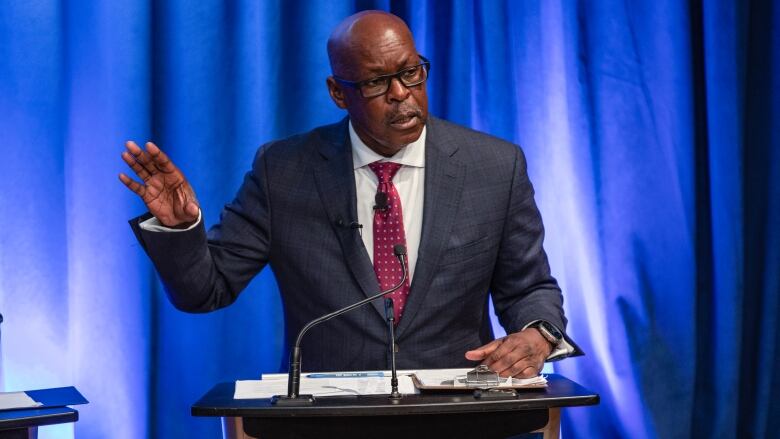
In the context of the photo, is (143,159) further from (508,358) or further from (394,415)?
(508,358)

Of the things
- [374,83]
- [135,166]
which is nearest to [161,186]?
[135,166]

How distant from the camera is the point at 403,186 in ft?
9.73

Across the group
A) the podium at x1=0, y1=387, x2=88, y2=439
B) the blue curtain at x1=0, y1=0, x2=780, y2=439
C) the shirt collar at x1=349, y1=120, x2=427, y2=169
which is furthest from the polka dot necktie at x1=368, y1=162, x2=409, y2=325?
the blue curtain at x1=0, y1=0, x2=780, y2=439

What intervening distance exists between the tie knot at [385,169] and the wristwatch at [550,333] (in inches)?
23.8

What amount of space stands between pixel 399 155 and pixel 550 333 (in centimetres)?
70

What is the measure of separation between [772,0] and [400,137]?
6.56 ft

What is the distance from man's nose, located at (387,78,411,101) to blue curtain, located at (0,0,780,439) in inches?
38.7

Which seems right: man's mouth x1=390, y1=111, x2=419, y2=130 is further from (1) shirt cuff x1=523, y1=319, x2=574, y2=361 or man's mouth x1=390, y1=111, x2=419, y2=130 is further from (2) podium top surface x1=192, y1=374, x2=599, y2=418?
(2) podium top surface x1=192, y1=374, x2=599, y2=418

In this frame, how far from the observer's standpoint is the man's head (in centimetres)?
286

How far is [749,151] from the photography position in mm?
4145

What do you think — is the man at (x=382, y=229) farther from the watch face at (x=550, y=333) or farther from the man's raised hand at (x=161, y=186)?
the man's raised hand at (x=161, y=186)

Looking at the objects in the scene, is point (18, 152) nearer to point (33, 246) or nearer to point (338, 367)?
point (33, 246)

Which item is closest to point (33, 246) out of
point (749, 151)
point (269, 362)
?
point (269, 362)

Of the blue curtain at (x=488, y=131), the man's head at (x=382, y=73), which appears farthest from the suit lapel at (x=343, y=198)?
the blue curtain at (x=488, y=131)
